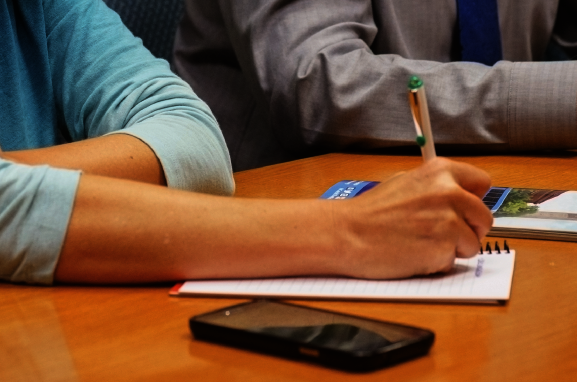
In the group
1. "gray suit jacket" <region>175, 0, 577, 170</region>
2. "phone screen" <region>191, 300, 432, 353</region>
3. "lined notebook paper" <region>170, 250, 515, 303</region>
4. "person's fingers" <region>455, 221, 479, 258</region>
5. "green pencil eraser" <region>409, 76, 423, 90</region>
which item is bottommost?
"gray suit jacket" <region>175, 0, 577, 170</region>

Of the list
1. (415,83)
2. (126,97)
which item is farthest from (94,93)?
(415,83)

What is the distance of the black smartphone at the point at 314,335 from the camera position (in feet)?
1.70

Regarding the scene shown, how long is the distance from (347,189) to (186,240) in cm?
32

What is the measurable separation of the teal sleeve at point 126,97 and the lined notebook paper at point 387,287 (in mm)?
256

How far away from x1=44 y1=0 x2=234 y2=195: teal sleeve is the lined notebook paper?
0.26 m

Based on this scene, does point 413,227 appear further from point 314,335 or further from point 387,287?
point 314,335

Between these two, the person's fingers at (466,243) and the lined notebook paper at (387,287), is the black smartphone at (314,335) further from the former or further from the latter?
the person's fingers at (466,243)

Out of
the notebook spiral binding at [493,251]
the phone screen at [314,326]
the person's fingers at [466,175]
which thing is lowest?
the notebook spiral binding at [493,251]

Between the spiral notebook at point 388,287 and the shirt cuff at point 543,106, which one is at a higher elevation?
the spiral notebook at point 388,287

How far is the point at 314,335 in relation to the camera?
1.79ft

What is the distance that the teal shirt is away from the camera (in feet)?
3.07

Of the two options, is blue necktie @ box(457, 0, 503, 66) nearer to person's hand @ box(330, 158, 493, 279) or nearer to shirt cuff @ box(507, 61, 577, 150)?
shirt cuff @ box(507, 61, 577, 150)

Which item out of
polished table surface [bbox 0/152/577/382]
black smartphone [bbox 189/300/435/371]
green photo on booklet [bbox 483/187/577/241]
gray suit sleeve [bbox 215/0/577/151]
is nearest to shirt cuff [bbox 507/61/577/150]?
gray suit sleeve [bbox 215/0/577/151]

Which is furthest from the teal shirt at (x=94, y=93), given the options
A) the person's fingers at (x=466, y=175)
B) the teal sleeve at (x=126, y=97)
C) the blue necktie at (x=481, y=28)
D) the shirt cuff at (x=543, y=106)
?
the blue necktie at (x=481, y=28)
